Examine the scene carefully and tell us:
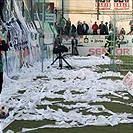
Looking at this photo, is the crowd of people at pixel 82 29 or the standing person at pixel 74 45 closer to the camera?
the standing person at pixel 74 45

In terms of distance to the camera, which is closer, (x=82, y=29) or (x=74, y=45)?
(x=74, y=45)

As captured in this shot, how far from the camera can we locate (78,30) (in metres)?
29.9

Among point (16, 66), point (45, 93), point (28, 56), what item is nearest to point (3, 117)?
point (45, 93)

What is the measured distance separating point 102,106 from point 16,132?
7.98ft

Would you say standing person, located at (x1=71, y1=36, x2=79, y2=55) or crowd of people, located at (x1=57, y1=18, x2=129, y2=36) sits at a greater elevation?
crowd of people, located at (x1=57, y1=18, x2=129, y2=36)

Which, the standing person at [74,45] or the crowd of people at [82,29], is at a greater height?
the crowd of people at [82,29]

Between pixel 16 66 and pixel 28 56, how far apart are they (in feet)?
A: 9.67

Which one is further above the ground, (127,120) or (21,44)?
(21,44)

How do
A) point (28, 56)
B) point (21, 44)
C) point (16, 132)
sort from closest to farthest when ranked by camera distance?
point (16, 132)
point (21, 44)
point (28, 56)

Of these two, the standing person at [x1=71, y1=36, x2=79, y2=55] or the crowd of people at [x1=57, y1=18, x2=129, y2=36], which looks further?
the crowd of people at [x1=57, y1=18, x2=129, y2=36]

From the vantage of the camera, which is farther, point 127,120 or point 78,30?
point 78,30

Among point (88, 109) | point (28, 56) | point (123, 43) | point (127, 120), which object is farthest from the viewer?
point (123, 43)

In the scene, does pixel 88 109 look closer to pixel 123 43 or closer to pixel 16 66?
pixel 16 66

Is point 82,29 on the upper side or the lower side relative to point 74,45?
upper
